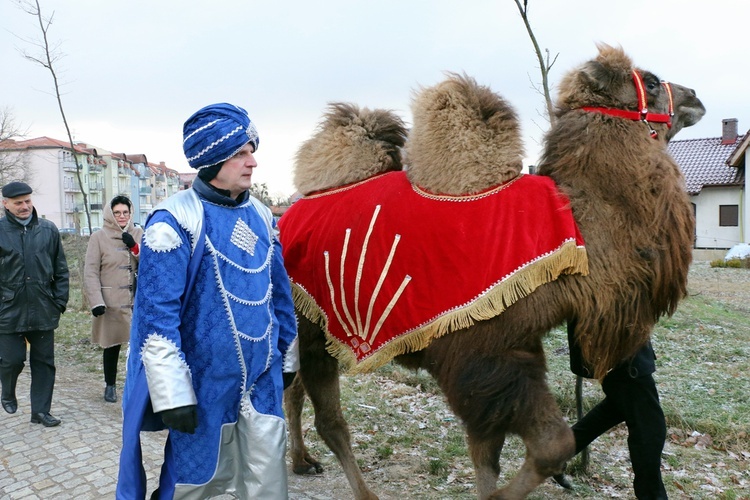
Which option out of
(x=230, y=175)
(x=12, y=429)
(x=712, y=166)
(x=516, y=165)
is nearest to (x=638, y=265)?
(x=516, y=165)

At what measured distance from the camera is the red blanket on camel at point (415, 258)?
305cm

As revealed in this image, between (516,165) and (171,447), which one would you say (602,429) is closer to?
(516,165)

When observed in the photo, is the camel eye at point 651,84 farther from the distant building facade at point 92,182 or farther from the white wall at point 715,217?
the distant building facade at point 92,182

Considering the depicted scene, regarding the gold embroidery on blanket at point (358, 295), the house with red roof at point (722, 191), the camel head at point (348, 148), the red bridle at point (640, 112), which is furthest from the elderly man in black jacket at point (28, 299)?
the house with red roof at point (722, 191)

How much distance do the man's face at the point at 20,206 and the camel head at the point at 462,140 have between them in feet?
14.8

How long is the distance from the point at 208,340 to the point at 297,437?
2.32 meters

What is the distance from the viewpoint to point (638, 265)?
10.1 feet

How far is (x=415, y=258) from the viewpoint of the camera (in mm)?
3344

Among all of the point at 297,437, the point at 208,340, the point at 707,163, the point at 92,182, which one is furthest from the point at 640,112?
the point at 92,182

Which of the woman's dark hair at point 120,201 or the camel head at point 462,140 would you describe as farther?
the woman's dark hair at point 120,201

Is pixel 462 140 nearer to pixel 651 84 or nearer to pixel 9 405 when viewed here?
pixel 651 84

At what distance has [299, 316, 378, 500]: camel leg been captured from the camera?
13.7 ft

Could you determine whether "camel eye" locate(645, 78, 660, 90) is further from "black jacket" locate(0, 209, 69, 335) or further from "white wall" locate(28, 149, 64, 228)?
"white wall" locate(28, 149, 64, 228)

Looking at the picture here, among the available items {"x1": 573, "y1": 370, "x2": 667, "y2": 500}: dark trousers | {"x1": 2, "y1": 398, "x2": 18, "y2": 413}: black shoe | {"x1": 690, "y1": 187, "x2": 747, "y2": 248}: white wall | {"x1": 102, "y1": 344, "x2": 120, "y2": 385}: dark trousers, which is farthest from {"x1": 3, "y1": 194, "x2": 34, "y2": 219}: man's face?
{"x1": 690, "y1": 187, "x2": 747, "y2": 248}: white wall
